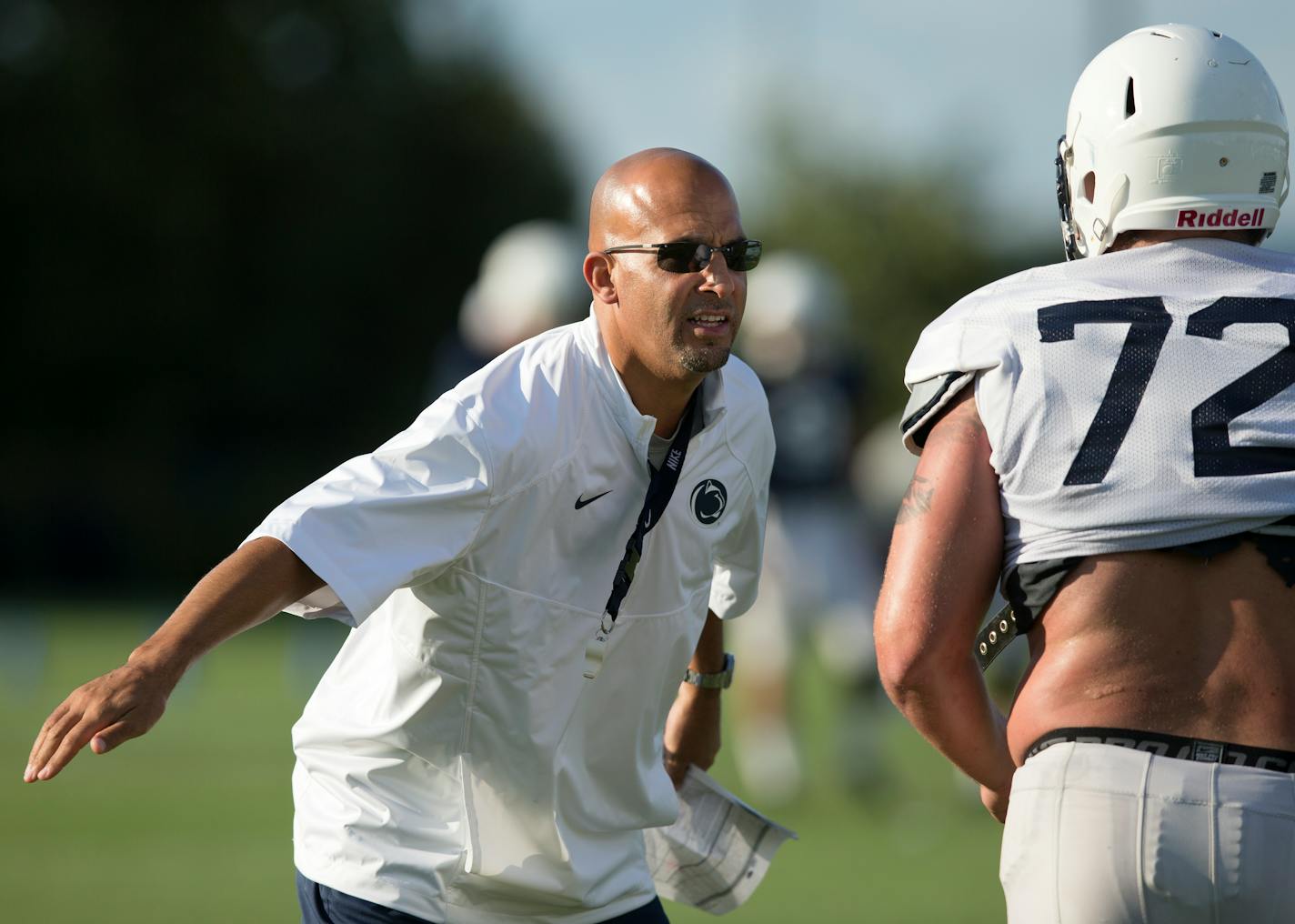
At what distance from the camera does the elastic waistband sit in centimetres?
273

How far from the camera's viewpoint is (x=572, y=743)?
12.1ft

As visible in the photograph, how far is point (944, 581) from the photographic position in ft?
9.56

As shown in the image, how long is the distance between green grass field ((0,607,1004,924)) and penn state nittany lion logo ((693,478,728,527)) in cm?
352

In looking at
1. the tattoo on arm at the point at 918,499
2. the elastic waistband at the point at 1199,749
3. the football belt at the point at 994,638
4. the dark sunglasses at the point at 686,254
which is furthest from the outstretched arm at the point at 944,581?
the dark sunglasses at the point at 686,254

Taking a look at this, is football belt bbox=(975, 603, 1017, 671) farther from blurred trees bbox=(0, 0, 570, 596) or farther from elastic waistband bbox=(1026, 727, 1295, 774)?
blurred trees bbox=(0, 0, 570, 596)

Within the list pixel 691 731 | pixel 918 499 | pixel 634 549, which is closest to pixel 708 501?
pixel 634 549

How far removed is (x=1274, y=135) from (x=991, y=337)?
68cm

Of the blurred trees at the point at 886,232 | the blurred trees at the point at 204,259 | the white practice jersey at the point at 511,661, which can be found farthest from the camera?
the blurred trees at the point at 886,232

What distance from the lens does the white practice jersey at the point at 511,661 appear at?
3449 millimetres

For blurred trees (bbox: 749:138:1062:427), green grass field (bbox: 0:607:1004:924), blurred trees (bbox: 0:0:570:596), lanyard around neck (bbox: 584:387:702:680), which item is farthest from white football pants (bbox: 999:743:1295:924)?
blurred trees (bbox: 749:138:1062:427)

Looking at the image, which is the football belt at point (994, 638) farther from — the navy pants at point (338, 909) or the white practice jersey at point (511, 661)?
the navy pants at point (338, 909)

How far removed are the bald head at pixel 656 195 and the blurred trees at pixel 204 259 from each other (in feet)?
74.7

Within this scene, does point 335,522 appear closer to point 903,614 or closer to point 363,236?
point 903,614

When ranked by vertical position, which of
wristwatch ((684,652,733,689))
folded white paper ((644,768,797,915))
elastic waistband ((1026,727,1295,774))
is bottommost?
folded white paper ((644,768,797,915))
